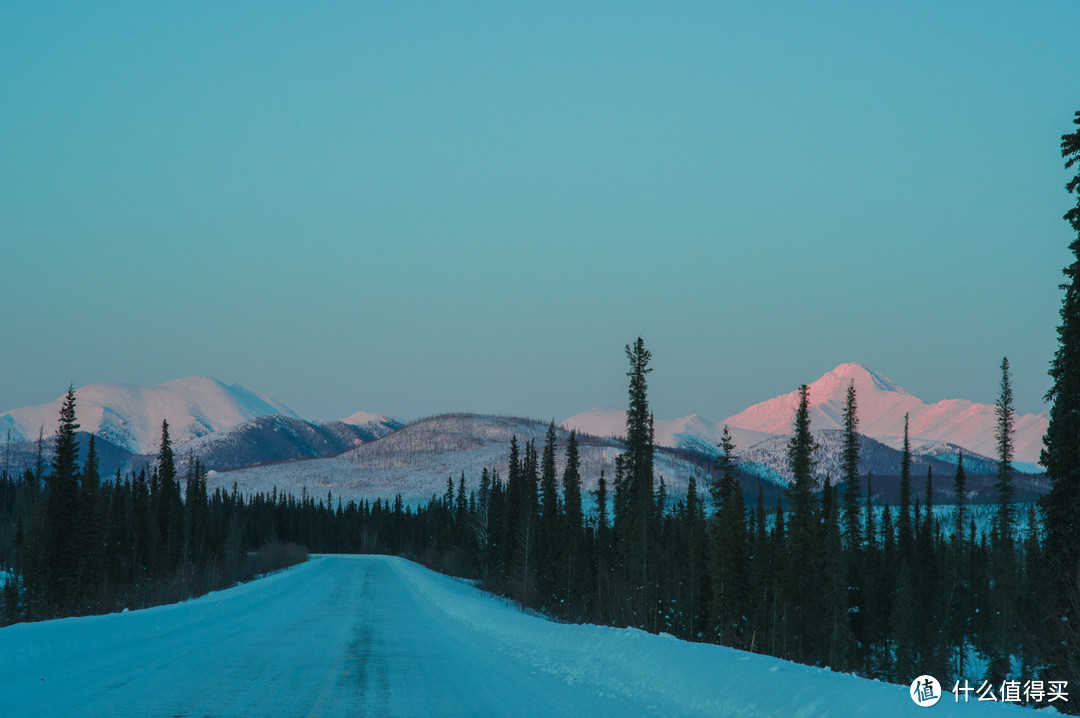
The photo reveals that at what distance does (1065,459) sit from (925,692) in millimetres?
18934

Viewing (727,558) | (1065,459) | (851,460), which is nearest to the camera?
(1065,459)

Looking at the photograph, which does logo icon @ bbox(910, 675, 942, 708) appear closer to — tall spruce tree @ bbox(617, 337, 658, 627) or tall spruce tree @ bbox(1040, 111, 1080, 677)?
tall spruce tree @ bbox(1040, 111, 1080, 677)

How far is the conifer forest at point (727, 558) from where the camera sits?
33812mm

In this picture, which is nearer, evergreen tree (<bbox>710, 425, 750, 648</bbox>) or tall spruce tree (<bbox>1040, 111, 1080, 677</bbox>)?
tall spruce tree (<bbox>1040, 111, 1080, 677</bbox>)

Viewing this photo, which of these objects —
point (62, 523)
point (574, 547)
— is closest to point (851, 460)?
point (574, 547)

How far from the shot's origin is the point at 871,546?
7200 centimetres

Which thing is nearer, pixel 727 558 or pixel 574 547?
pixel 727 558

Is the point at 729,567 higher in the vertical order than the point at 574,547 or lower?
higher

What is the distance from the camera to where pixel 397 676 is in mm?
13594

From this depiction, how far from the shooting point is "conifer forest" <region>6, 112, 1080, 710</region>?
33.8 meters

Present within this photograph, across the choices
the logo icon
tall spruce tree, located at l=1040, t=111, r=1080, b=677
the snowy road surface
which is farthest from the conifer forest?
the logo icon

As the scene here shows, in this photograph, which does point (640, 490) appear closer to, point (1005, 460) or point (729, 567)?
point (729, 567)

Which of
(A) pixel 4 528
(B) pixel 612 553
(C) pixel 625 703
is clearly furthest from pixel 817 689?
(A) pixel 4 528

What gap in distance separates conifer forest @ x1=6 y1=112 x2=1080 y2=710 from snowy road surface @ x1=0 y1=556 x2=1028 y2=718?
13.9 m
